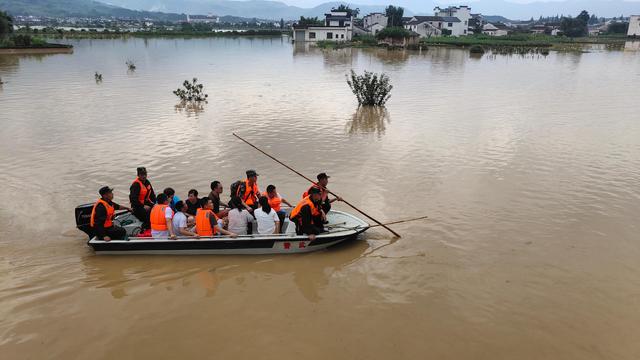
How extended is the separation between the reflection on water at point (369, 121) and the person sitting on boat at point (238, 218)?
30.8 feet

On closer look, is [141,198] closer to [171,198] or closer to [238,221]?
[171,198]

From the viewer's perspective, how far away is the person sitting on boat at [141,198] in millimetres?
8617

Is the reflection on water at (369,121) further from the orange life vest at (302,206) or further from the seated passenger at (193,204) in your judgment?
the seated passenger at (193,204)

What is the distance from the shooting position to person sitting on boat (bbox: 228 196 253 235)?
818 cm

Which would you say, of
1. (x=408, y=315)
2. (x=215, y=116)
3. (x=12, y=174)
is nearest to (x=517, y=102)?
(x=215, y=116)

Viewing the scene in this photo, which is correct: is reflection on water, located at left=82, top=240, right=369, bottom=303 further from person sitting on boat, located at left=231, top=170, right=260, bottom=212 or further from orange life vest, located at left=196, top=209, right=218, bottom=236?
person sitting on boat, located at left=231, top=170, right=260, bottom=212

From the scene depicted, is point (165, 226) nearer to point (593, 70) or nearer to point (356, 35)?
point (593, 70)

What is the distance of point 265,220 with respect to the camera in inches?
323

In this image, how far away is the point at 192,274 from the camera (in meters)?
7.91

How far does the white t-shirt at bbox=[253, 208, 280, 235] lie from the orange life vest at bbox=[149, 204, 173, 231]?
61.5 inches

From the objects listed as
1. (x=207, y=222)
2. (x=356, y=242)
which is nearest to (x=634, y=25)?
(x=356, y=242)

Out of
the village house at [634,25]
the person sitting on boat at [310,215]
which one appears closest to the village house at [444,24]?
the village house at [634,25]

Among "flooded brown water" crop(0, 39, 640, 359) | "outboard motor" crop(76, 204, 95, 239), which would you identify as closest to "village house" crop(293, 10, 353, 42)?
"flooded brown water" crop(0, 39, 640, 359)

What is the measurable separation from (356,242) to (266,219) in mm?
1935
